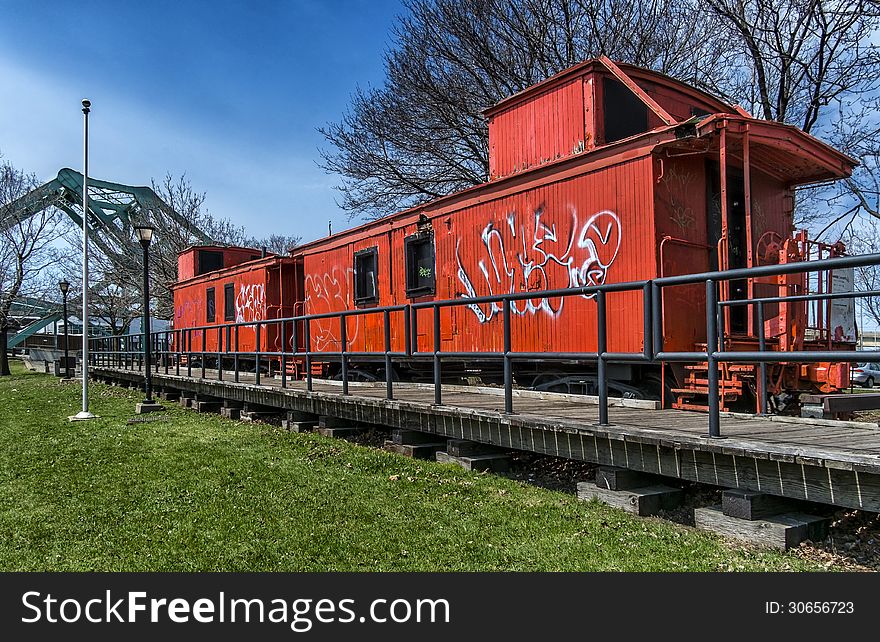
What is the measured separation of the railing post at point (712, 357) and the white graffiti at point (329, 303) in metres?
8.37

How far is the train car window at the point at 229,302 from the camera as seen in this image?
1781cm

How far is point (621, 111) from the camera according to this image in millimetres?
8508

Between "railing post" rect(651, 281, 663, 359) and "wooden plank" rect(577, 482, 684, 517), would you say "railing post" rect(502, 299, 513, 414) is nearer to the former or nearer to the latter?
"wooden plank" rect(577, 482, 684, 517)

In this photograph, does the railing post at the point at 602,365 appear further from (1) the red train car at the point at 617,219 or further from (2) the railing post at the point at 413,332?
(2) the railing post at the point at 413,332

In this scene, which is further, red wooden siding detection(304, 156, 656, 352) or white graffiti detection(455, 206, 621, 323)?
white graffiti detection(455, 206, 621, 323)

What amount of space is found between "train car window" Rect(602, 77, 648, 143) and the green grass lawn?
4.69 meters

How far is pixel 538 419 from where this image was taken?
212 inches

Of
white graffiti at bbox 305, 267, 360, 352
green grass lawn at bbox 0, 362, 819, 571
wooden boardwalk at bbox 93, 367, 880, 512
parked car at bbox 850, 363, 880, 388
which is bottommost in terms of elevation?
parked car at bbox 850, 363, 880, 388

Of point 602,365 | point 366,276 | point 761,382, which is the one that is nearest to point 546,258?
point 761,382

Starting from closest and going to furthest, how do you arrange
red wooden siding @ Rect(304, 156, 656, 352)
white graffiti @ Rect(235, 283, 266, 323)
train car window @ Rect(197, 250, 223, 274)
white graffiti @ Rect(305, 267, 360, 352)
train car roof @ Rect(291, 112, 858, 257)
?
train car roof @ Rect(291, 112, 858, 257)
red wooden siding @ Rect(304, 156, 656, 352)
white graffiti @ Rect(305, 267, 360, 352)
white graffiti @ Rect(235, 283, 266, 323)
train car window @ Rect(197, 250, 223, 274)

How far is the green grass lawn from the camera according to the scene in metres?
4.07

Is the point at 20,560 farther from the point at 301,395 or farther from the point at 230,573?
the point at 301,395

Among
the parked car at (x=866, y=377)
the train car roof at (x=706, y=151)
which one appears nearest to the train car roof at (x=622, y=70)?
the train car roof at (x=706, y=151)

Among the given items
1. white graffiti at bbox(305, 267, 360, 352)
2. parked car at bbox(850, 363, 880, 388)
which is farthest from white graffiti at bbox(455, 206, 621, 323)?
parked car at bbox(850, 363, 880, 388)
